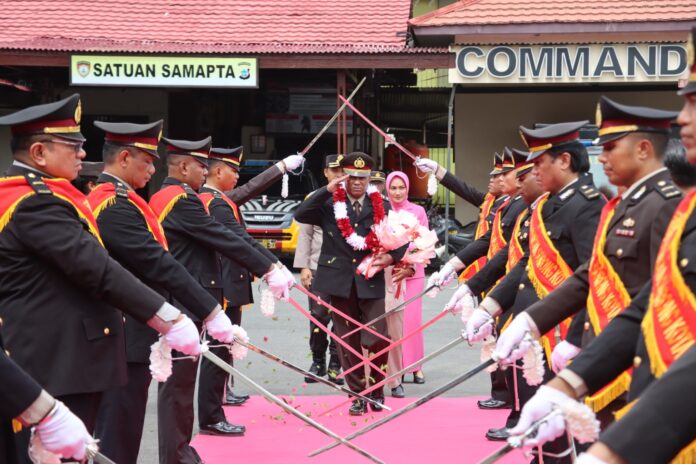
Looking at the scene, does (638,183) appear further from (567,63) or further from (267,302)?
(567,63)

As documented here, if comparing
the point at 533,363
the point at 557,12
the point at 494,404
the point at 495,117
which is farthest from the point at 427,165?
the point at 495,117

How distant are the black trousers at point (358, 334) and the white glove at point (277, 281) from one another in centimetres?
160

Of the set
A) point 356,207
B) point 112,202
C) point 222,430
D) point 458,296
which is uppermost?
point 112,202

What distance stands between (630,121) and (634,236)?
1.67 feet

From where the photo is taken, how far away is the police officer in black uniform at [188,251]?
21.9 ft

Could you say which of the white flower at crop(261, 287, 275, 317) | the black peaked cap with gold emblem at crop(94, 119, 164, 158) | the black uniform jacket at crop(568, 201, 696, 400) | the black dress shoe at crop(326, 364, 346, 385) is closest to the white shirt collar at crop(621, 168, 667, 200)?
the black uniform jacket at crop(568, 201, 696, 400)

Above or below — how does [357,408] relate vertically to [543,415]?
below

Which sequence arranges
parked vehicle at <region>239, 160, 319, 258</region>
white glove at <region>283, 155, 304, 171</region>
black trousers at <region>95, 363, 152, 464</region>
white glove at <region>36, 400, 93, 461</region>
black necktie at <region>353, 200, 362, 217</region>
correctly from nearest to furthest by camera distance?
white glove at <region>36, 400, 93, 461</region> < black trousers at <region>95, 363, 152, 464</region> < black necktie at <region>353, 200, 362, 217</region> < white glove at <region>283, 155, 304, 171</region> < parked vehicle at <region>239, 160, 319, 258</region>

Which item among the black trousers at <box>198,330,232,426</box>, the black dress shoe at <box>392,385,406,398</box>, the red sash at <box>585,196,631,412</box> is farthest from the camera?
the black dress shoe at <box>392,385,406,398</box>

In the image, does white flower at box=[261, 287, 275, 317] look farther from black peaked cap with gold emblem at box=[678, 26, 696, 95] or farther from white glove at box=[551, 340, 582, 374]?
black peaked cap with gold emblem at box=[678, 26, 696, 95]

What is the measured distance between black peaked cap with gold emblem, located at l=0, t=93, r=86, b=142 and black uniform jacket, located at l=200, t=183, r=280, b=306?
3.35 meters

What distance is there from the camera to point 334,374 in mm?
9961

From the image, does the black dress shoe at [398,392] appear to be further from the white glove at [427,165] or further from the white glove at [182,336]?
the white glove at [182,336]

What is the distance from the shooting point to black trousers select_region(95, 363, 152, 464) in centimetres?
593
